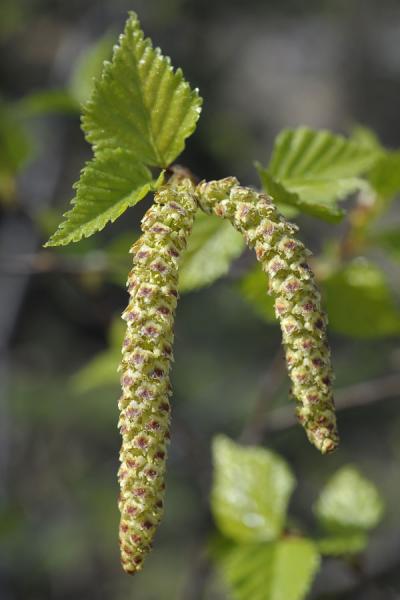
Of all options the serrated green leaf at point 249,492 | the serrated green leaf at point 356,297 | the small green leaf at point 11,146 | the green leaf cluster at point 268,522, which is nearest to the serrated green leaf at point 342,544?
the green leaf cluster at point 268,522

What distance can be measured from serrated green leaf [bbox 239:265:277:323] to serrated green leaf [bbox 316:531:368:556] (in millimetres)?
493

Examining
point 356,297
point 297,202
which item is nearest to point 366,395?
point 356,297

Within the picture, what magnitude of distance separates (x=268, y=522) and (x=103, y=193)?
3.29 feet

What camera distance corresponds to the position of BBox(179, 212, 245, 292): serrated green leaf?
1.37 metres

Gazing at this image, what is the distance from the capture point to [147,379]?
0.81m

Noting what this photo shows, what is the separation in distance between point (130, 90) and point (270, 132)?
618 centimetres

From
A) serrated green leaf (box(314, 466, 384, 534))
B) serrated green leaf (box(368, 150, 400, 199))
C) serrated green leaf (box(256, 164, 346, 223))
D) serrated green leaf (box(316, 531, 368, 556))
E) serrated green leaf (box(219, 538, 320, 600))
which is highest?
serrated green leaf (box(368, 150, 400, 199))

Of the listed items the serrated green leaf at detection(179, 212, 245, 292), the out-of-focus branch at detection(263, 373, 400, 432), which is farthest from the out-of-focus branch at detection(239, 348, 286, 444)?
the serrated green leaf at detection(179, 212, 245, 292)

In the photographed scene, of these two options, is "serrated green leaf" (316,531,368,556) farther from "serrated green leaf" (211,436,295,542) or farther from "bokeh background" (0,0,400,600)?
"bokeh background" (0,0,400,600)

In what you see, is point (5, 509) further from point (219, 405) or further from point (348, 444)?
point (348, 444)

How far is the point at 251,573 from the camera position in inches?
63.4

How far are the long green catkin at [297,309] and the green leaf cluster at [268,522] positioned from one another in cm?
85

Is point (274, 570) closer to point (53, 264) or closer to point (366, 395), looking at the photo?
point (366, 395)

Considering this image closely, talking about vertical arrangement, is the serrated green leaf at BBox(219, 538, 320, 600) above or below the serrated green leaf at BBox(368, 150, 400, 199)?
below
